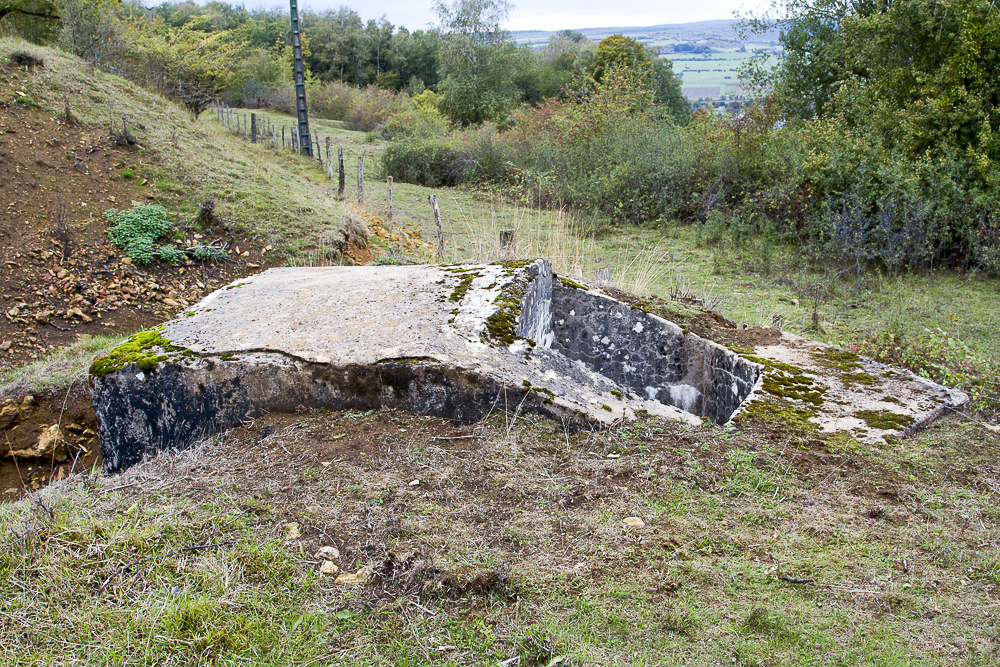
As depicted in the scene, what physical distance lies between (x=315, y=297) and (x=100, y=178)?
23.1 feet

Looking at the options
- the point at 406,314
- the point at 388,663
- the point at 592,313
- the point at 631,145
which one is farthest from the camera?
the point at 631,145

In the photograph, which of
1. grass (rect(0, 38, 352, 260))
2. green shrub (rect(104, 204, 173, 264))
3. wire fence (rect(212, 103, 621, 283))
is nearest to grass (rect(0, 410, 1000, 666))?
wire fence (rect(212, 103, 621, 283))

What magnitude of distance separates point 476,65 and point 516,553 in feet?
102

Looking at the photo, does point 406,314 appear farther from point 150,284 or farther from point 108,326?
point 150,284

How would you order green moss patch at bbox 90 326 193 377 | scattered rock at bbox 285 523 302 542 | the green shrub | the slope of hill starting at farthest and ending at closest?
1. the slope of hill
2. the green shrub
3. green moss patch at bbox 90 326 193 377
4. scattered rock at bbox 285 523 302 542

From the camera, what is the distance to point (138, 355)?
371cm

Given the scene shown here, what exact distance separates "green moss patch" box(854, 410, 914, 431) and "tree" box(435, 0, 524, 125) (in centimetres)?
2669

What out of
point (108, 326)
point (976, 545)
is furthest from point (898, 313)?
point (108, 326)

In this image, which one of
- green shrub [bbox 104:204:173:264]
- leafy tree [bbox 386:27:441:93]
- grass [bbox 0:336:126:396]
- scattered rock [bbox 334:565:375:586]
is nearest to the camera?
scattered rock [bbox 334:565:375:586]

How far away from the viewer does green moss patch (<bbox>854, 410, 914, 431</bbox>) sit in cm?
355

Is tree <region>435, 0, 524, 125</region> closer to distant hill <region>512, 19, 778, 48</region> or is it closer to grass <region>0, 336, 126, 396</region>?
distant hill <region>512, 19, 778, 48</region>

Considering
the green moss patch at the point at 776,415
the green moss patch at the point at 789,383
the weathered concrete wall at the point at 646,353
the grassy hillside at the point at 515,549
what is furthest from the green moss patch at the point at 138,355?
the green moss patch at the point at 789,383

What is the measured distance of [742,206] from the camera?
11.9m

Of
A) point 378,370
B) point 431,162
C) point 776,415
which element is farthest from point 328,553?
point 431,162
